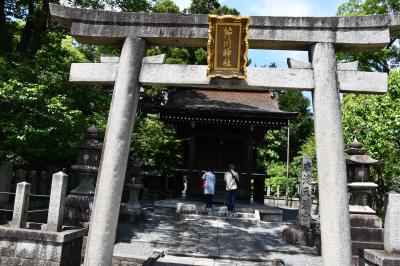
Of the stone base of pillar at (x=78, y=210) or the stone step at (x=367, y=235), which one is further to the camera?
the stone step at (x=367, y=235)

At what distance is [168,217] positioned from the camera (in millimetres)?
14258

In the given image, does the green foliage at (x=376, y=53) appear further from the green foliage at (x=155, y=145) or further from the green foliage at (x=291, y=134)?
the green foliage at (x=155, y=145)

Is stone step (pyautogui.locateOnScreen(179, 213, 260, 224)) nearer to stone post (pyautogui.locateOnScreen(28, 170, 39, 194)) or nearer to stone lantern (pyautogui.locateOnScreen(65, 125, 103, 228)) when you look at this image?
stone lantern (pyautogui.locateOnScreen(65, 125, 103, 228))

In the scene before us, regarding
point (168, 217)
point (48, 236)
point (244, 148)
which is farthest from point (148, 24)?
point (244, 148)

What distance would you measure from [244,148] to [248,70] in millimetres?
12269

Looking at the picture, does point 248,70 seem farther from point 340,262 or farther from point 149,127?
point 149,127

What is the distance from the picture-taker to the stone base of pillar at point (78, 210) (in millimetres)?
8868

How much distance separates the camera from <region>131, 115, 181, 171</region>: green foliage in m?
16.6

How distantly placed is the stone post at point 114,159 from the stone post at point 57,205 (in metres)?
1.27

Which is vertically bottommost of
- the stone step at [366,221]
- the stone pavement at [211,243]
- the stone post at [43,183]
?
the stone pavement at [211,243]

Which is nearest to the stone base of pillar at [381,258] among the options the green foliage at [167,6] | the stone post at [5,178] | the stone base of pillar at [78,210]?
the stone base of pillar at [78,210]

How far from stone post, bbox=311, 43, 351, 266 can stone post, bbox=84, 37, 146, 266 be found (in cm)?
303

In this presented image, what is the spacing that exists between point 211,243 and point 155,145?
25.3 ft

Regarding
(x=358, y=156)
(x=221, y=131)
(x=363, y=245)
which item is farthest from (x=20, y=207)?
(x=221, y=131)
